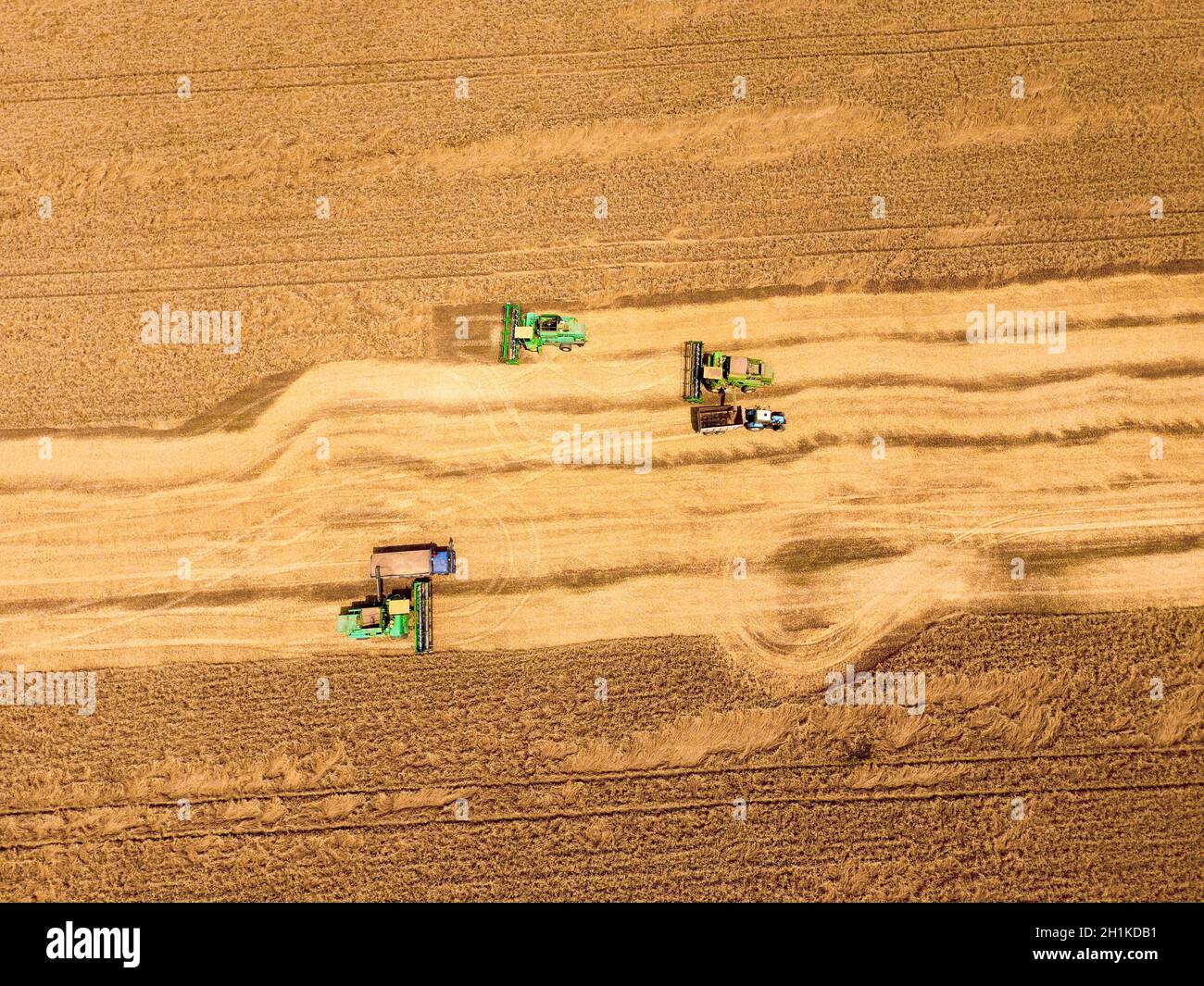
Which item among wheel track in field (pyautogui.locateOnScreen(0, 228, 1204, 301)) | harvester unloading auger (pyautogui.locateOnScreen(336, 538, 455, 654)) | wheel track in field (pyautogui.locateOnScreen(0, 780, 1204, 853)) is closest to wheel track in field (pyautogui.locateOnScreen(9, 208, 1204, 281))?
wheel track in field (pyautogui.locateOnScreen(0, 228, 1204, 301))

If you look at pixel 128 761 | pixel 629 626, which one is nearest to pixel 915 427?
pixel 629 626

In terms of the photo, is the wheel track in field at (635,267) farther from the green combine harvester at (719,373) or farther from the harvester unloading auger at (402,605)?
the harvester unloading auger at (402,605)

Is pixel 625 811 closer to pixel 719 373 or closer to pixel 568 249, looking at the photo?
pixel 719 373

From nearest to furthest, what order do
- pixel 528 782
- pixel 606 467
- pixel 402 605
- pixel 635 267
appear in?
1. pixel 402 605
2. pixel 528 782
3. pixel 606 467
4. pixel 635 267

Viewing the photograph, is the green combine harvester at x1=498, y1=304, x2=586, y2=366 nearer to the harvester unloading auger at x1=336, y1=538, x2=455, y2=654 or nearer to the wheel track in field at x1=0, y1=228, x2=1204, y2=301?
the wheel track in field at x1=0, y1=228, x2=1204, y2=301

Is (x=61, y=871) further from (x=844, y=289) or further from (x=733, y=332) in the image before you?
(x=844, y=289)

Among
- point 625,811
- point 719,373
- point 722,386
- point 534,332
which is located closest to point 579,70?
point 534,332
